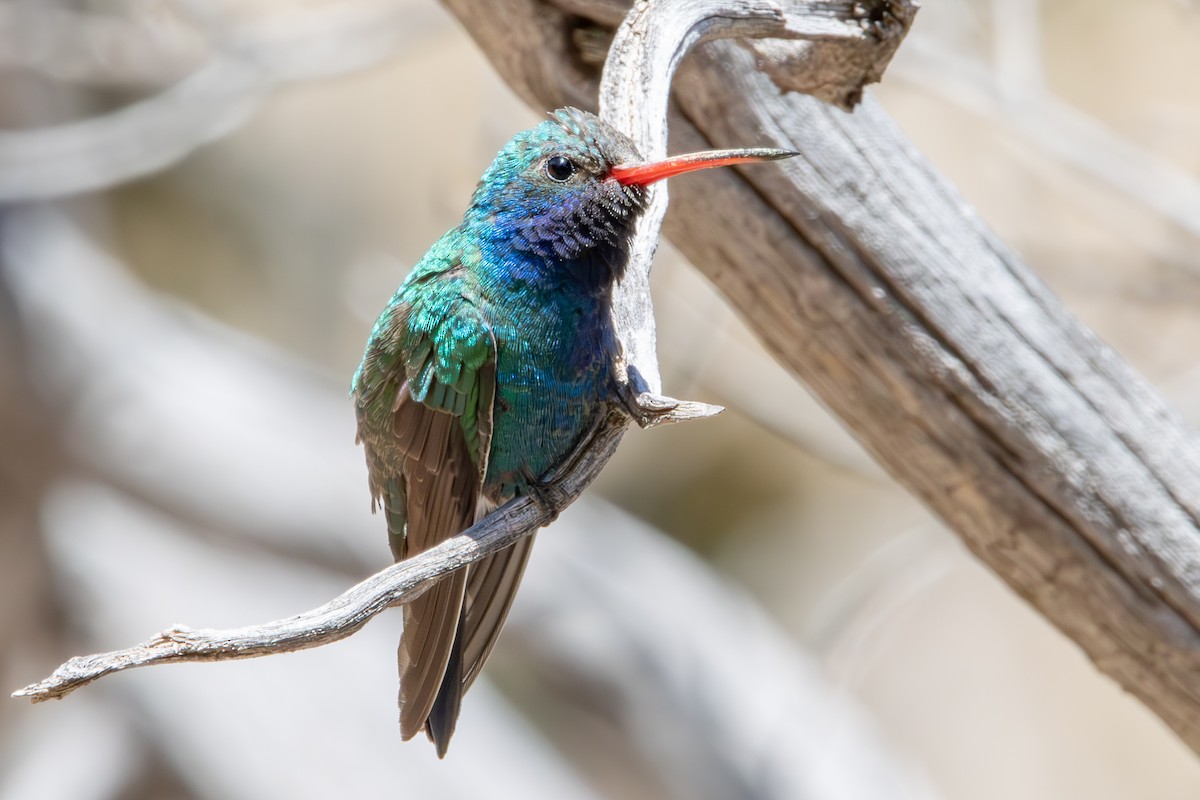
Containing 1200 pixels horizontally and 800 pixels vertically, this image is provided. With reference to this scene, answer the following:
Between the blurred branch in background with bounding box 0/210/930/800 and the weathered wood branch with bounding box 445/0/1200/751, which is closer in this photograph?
the weathered wood branch with bounding box 445/0/1200/751

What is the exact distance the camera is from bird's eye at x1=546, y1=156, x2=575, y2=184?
2459 mm

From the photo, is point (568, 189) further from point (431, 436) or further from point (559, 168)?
point (431, 436)

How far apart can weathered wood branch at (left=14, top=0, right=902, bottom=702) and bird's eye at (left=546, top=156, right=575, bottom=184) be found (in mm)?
162

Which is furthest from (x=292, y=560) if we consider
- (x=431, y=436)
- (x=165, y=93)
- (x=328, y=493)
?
(x=431, y=436)

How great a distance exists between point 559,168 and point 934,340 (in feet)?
3.25

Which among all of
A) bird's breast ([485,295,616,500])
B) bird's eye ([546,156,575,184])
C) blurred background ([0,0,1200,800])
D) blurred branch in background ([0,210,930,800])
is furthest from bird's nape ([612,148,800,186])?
blurred branch in background ([0,210,930,800])

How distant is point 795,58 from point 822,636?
3191 mm

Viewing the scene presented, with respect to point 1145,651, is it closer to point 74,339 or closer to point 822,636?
point 822,636

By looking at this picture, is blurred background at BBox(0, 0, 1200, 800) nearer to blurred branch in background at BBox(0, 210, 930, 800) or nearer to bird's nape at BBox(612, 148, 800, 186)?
blurred branch in background at BBox(0, 210, 930, 800)

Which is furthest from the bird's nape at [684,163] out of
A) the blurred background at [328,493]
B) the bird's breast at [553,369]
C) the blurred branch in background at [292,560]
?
the blurred branch in background at [292,560]

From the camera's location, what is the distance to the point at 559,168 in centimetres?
248

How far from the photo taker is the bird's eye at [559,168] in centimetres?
246

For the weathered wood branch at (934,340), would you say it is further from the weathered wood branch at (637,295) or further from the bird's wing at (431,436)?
the bird's wing at (431,436)

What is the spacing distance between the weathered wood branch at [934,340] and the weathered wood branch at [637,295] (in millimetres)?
277
